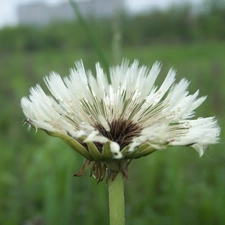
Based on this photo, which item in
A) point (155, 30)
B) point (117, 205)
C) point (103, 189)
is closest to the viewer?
point (117, 205)

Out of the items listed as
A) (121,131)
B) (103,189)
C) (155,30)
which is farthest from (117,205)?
(155,30)

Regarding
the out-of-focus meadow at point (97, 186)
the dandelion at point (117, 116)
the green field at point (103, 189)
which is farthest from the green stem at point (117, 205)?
the green field at point (103, 189)

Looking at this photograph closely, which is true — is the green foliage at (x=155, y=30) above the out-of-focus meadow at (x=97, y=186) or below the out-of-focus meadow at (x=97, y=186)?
above

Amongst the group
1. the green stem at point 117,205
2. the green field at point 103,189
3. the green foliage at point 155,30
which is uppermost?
the green foliage at point 155,30

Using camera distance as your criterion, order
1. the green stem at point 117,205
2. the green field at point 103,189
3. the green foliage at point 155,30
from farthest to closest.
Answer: the green foliage at point 155,30, the green field at point 103,189, the green stem at point 117,205

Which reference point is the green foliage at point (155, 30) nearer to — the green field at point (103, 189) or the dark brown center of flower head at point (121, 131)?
the green field at point (103, 189)

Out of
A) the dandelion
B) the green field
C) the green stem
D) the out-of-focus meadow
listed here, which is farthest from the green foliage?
the green stem

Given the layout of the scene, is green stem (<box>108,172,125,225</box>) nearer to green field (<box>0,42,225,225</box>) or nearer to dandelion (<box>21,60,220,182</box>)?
dandelion (<box>21,60,220,182</box>)

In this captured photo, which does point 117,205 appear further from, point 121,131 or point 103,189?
point 103,189
